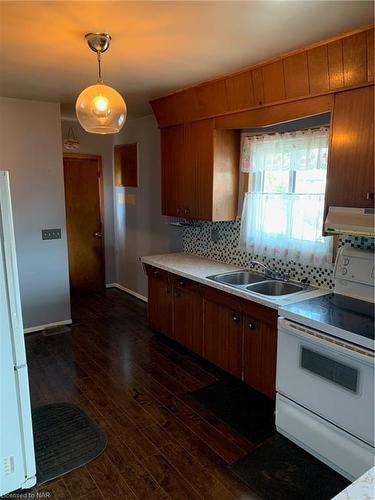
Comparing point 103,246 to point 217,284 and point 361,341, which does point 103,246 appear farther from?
point 361,341

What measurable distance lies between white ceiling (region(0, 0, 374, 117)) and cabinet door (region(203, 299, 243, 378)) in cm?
186

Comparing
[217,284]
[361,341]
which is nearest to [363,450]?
[361,341]

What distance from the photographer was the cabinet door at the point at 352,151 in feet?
Result: 6.77

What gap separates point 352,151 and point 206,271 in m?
1.60

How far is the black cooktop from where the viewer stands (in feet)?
6.48

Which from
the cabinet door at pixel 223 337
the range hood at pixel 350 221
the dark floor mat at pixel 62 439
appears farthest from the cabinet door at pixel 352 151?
the dark floor mat at pixel 62 439

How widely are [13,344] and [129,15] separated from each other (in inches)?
70.0

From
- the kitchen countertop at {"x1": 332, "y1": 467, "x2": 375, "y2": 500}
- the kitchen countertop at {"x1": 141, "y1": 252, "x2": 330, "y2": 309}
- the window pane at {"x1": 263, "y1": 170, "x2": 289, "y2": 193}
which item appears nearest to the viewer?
the kitchen countertop at {"x1": 332, "y1": 467, "x2": 375, "y2": 500}

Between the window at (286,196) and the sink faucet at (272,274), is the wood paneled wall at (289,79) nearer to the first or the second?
the window at (286,196)

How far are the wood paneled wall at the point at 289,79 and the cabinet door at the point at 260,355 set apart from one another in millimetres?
1625

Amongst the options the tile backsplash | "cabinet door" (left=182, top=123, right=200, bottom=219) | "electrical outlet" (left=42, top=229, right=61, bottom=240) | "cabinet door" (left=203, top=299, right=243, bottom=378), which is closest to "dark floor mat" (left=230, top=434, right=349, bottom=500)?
"cabinet door" (left=203, top=299, right=243, bottom=378)

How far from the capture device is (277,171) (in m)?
3.01

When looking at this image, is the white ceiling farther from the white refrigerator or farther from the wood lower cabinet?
the wood lower cabinet

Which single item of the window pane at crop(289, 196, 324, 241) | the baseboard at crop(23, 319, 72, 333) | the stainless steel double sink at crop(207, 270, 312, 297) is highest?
Result: the window pane at crop(289, 196, 324, 241)
